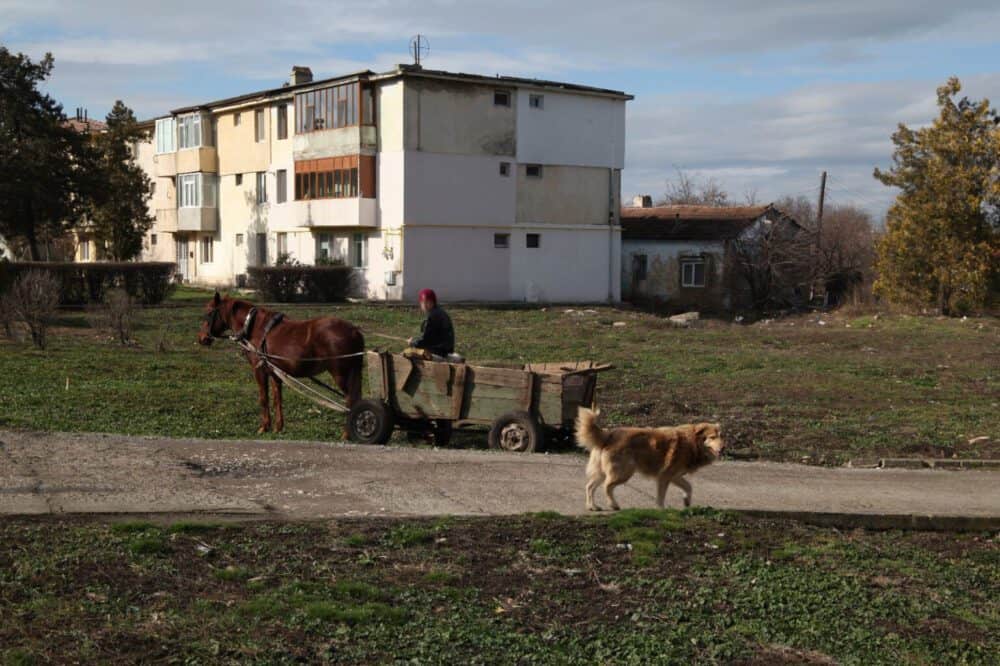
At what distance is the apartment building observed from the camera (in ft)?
156

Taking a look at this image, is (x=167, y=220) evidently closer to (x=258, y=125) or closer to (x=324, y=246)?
(x=258, y=125)

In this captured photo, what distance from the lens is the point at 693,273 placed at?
5519cm

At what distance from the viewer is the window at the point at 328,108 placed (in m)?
48.3

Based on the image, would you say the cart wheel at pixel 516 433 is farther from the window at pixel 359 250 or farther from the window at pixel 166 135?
the window at pixel 166 135

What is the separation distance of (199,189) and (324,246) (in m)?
12.4

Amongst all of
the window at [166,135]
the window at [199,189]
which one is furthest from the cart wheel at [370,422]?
the window at [166,135]

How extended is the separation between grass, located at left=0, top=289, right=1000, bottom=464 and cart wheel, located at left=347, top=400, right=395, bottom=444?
31.7 inches

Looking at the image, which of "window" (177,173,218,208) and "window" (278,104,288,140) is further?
"window" (177,173,218,208)

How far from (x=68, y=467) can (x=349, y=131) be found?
125ft

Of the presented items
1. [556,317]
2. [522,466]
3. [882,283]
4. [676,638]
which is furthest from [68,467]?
[882,283]

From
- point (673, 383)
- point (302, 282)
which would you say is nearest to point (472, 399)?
point (673, 383)

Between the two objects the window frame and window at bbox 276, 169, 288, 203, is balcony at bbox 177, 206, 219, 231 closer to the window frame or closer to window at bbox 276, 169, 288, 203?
window at bbox 276, 169, 288, 203

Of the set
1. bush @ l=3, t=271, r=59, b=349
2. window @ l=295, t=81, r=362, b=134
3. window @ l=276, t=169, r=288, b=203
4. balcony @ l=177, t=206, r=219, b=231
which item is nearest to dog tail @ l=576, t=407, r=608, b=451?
bush @ l=3, t=271, r=59, b=349

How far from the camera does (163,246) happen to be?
68.6 metres
